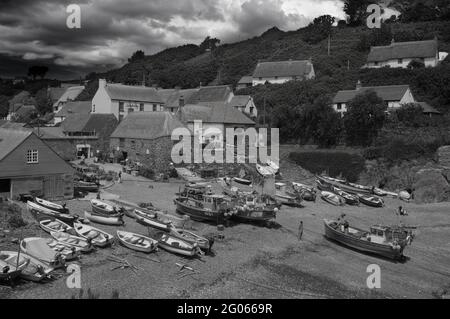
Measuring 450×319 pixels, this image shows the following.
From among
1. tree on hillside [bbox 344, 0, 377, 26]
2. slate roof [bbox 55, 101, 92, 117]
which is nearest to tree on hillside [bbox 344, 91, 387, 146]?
slate roof [bbox 55, 101, 92, 117]

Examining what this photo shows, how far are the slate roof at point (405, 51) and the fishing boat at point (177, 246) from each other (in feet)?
197

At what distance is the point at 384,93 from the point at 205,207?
119 ft

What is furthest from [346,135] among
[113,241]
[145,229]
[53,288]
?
[53,288]

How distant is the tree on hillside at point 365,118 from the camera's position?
4897 cm

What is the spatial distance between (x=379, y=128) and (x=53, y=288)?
41.8 meters

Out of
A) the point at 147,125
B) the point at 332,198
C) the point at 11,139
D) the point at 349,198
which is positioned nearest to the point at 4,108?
the point at 147,125

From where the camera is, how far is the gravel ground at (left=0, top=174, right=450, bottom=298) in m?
18.9

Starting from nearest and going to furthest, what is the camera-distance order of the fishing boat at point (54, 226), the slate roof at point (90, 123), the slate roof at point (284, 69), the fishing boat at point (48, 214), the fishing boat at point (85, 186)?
the fishing boat at point (54, 226) < the fishing boat at point (48, 214) < the fishing boat at point (85, 186) < the slate roof at point (90, 123) < the slate roof at point (284, 69)

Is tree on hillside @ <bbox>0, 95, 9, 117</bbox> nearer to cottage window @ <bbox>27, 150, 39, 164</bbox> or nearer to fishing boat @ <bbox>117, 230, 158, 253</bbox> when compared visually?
cottage window @ <bbox>27, 150, 39, 164</bbox>

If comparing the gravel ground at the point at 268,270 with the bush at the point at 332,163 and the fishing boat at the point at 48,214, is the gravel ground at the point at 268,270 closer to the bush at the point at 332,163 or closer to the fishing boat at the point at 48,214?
the fishing boat at the point at 48,214

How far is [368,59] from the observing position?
7312 cm

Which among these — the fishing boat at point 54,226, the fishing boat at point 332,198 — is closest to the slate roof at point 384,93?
the fishing boat at point 332,198

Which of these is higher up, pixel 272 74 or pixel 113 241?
pixel 272 74
